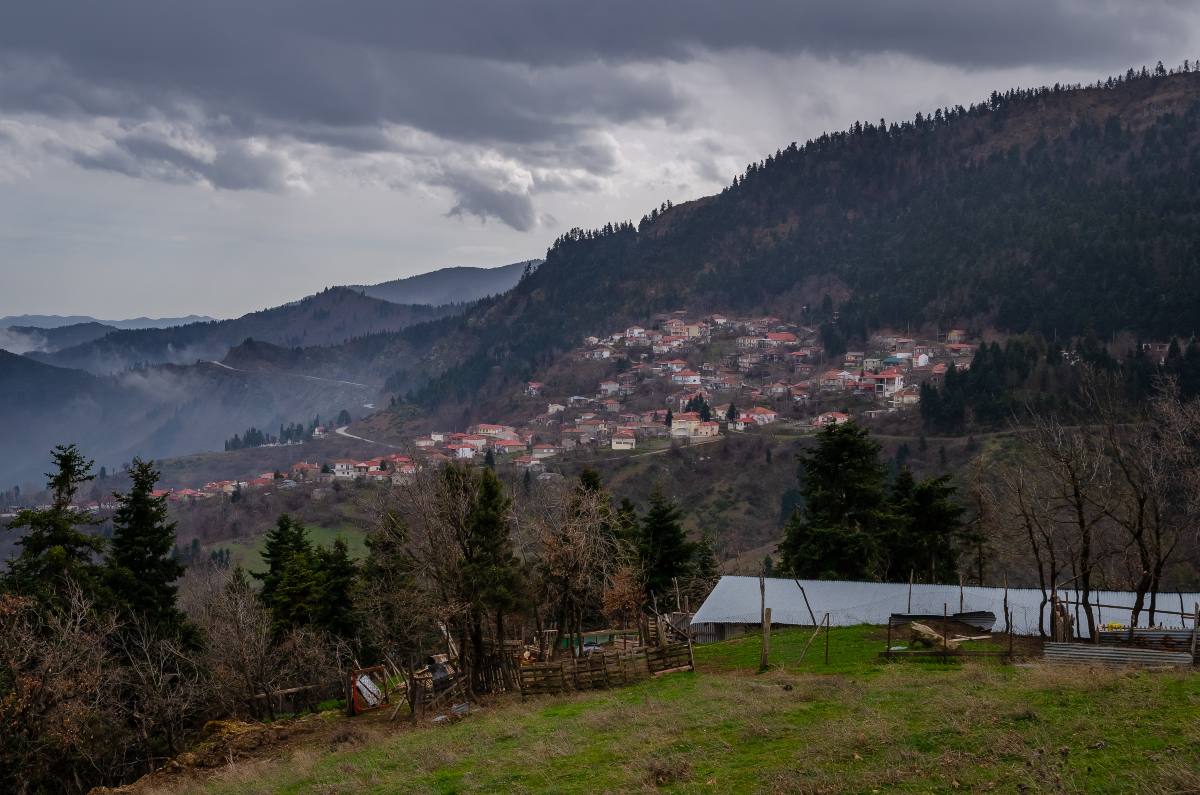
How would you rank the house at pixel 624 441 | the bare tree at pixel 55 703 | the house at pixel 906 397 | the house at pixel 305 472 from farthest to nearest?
the house at pixel 305 472 → the house at pixel 624 441 → the house at pixel 906 397 → the bare tree at pixel 55 703

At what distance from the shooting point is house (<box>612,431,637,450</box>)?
145625 mm

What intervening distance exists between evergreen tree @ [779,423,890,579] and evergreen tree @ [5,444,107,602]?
28.3 meters

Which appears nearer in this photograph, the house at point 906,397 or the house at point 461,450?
the house at point 906,397

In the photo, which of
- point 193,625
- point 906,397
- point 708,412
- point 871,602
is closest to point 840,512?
point 871,602

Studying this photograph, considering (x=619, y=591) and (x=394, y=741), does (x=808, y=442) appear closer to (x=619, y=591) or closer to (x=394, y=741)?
(x=619, y=591)

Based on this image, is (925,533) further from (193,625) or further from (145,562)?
(145,562)

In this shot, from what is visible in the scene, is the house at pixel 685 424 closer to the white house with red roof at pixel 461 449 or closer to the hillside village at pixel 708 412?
the hillside village at pixel 708 412

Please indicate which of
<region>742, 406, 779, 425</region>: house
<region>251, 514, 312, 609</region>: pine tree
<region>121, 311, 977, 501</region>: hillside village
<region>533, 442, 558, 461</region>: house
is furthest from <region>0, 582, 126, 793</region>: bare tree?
<region>742, 406, 779, 425</region>: house

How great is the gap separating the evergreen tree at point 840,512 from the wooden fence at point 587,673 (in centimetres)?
1569

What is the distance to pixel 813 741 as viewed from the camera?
47.3ft

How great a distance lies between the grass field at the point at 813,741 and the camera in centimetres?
1184

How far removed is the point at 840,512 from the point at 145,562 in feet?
96.0

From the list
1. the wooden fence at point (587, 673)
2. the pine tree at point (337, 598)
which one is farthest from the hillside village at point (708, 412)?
the wooden fence at point (587, 673)

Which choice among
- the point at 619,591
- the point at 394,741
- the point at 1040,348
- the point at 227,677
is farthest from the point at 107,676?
the point at 1040,348
